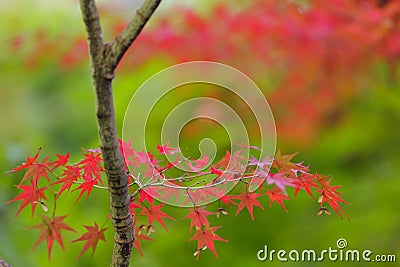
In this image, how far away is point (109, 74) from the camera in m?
0.61

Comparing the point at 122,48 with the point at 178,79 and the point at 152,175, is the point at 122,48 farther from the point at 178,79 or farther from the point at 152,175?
the point at 178,79

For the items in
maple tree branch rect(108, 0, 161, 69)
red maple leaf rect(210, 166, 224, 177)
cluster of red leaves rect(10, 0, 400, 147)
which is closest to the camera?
maple tree branch rect(108, 0, 161, 69)

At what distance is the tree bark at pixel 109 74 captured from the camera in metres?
0.60

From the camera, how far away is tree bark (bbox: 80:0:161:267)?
0.60 m

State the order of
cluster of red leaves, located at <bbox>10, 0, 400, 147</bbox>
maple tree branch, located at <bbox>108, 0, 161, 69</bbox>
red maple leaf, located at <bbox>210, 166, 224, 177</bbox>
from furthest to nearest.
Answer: cluster of red leaves, located at <bbox>10, 0, 400, 147</bbox> → red maple leaf, located at <bbox>210, 166, 224, 177</bbox> → maple tree branch, located at <bbox>108, 0, 161, 69</bbox>

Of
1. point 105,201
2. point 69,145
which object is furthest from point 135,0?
point 105,201

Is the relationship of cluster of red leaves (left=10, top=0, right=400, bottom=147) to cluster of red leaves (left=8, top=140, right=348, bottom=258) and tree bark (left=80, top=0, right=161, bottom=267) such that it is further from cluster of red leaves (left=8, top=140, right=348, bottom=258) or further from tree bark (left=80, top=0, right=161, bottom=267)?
tree bark (left=80, top=0, right=161, bottom=267)

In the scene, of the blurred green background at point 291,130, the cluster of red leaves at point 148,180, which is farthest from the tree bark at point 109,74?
the blurred green background at point 291,130

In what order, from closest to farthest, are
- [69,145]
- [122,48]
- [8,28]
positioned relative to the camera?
[122,48] → [69,145] → [8,28]

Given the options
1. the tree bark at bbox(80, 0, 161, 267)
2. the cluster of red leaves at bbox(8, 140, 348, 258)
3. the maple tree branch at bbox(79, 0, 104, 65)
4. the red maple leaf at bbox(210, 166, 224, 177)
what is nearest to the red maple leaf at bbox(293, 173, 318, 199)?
the cluster of red leaves at bbox(8, 140, 348, 258)

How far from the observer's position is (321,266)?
1774mm

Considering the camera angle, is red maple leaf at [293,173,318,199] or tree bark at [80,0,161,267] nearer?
tree bark at [80,0,161,267]

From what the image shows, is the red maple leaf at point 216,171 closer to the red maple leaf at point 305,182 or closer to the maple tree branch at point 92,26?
the red maple leaf at point 305,182

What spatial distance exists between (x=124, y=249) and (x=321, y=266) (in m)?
1.15
